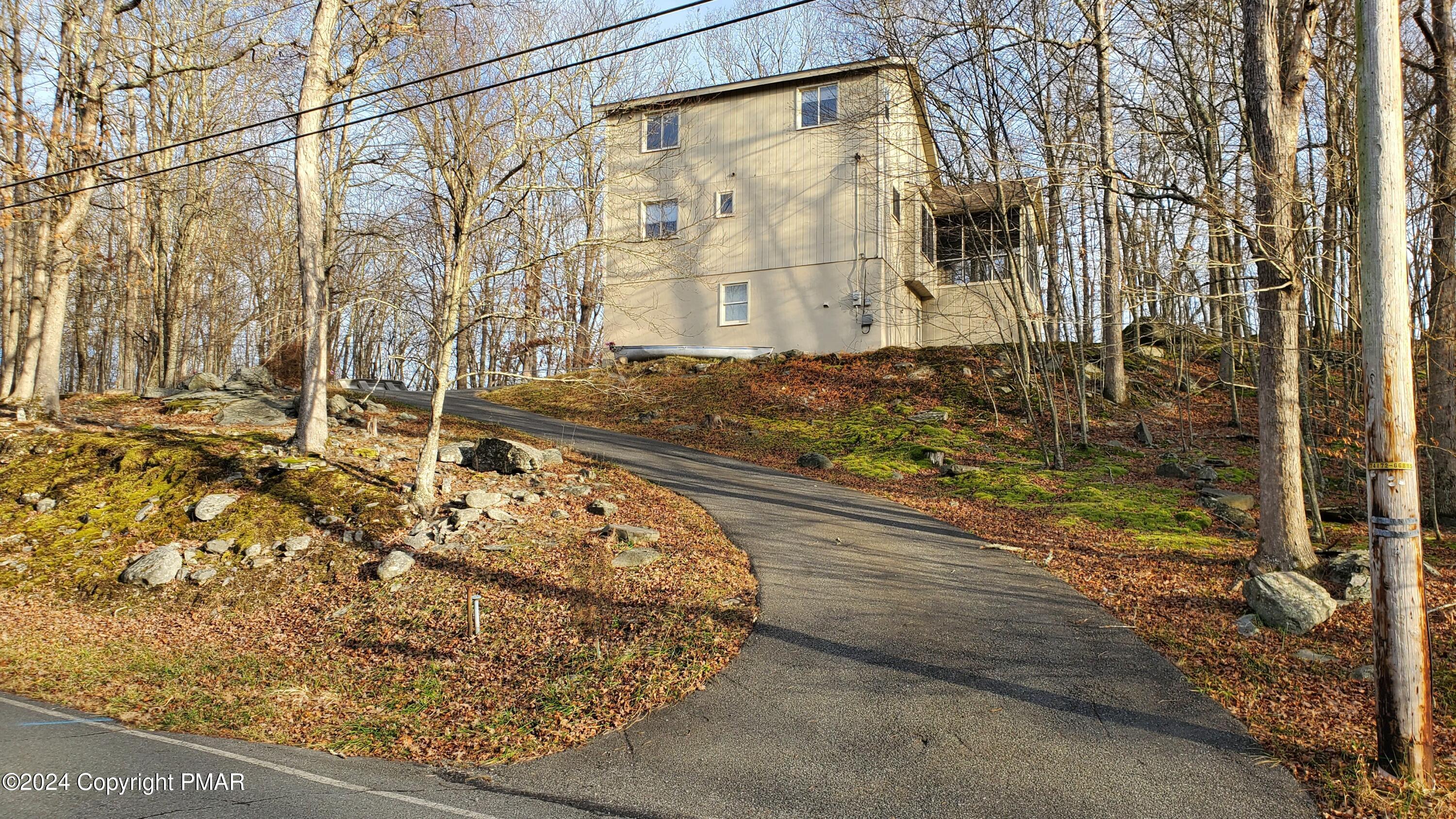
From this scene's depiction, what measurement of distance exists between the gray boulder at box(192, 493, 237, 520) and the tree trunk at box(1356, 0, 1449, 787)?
12378mm

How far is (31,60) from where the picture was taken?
14.8 m

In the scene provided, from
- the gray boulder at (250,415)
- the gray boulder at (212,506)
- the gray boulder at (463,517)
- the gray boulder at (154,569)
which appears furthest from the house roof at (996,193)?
the gray boulder at (250,415)

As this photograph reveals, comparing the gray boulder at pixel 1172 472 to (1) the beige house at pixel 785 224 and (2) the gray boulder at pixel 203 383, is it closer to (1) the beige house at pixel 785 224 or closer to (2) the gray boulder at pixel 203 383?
(1) the beige house at pixel 785 224

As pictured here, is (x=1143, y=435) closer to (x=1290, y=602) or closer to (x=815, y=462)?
(x=815, y=462)

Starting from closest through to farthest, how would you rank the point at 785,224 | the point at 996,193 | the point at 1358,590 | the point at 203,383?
the point at 1358,590
the point at 996,193
the point at 203,383
the point at 785,224

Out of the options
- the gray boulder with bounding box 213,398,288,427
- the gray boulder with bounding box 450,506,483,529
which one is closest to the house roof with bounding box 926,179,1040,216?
the gray boulder with bounding box 450,506,483,529

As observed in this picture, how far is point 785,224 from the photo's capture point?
23.7 meters

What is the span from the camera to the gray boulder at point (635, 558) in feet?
29.9

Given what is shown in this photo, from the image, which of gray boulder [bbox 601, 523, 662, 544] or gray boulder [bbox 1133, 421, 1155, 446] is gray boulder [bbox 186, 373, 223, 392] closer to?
gray boulder [bbox 601, 523, 662, 544]

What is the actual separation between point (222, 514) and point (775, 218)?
692 inches

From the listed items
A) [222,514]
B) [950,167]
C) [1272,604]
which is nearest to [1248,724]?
[1272,604]

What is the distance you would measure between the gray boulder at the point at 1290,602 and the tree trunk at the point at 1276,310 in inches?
32.9

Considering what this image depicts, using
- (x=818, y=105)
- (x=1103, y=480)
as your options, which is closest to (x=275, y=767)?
(x=1103, y=480)

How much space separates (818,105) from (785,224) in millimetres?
3807
